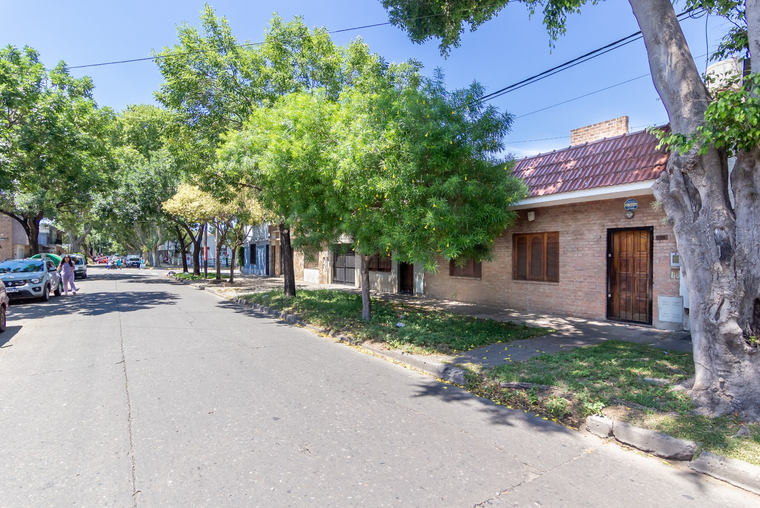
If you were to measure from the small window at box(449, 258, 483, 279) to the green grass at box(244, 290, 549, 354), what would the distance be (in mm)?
2334

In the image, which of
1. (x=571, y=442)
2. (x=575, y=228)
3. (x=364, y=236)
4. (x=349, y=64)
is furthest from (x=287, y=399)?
(x=349, y=64)

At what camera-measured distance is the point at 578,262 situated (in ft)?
33.2

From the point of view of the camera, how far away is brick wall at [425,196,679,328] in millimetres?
8672

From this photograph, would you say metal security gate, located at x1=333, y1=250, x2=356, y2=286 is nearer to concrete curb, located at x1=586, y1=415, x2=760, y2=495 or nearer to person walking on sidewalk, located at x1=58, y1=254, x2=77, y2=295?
person walking on sidewalk, located at x1=58, y1=254, x2=77, y2=295

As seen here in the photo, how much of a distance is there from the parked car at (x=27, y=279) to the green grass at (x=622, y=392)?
1589 centimetres

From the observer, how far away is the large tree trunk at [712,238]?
4262mm

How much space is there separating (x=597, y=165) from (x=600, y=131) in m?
2.85

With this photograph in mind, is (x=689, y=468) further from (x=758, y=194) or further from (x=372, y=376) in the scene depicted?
(x=372, y=376)

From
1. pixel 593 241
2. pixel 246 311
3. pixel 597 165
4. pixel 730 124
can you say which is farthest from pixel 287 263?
pixel 730 124

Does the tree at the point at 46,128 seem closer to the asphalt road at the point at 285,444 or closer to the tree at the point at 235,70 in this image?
the tree at the point at 235,70

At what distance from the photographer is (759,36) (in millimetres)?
4207

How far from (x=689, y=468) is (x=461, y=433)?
6.57 ft

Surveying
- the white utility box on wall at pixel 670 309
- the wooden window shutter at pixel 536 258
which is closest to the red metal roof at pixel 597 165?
the wooden window shutter at pixel 536 258

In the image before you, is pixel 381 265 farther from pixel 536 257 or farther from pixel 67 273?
pixel 67 273
